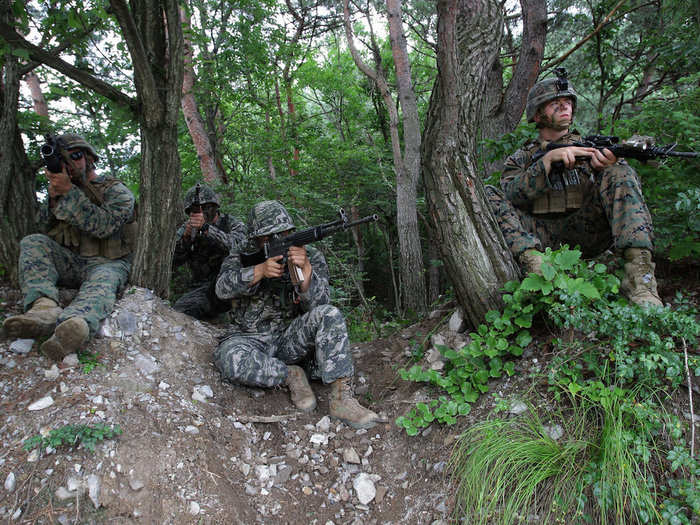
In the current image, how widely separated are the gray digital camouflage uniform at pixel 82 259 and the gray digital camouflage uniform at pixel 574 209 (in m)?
3.20

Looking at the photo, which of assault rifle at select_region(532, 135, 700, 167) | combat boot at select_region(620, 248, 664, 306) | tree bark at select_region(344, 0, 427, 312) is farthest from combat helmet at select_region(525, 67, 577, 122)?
tree bark at select_region(344, 0, 427, 312)

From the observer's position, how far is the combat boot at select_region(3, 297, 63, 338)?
8.91ft

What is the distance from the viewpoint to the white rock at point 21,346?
9.16 feet

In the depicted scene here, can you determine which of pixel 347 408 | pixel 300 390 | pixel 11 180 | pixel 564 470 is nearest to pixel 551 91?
pixel 564 470

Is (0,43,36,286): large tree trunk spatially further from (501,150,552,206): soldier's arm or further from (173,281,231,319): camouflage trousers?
(501,150,552,206): soldier's arm

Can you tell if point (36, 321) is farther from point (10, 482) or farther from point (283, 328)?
point (283, 328)

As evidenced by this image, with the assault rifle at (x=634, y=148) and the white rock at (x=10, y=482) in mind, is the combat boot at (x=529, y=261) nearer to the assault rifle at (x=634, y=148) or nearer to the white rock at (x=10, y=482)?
the assault rifle at (x=634, y=148)

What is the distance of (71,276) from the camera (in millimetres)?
3555

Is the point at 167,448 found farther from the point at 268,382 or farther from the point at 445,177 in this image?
the point at 445,177

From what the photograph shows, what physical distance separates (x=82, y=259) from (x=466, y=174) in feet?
11.2

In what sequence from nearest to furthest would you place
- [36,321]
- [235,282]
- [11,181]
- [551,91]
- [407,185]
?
[36,321] < [551,91] < [235,282] < [11,181] < [407,185]

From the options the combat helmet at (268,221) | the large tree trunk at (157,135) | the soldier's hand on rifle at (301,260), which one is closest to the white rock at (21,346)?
the large tree trunk at (157,135)

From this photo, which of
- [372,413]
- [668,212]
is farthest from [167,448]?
[668,212]

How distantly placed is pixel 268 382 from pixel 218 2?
28.0 ft
